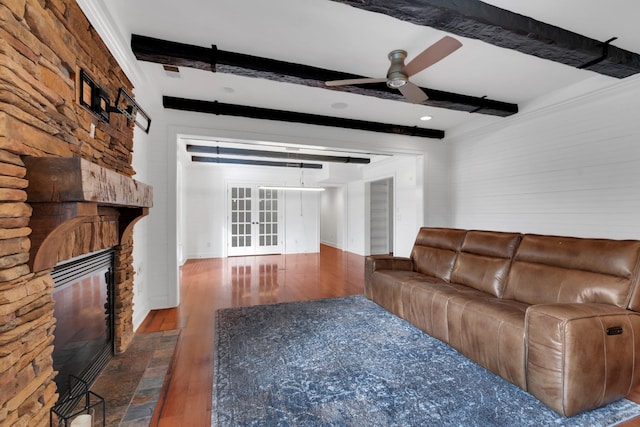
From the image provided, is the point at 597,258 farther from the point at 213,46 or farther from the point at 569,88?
the point at 213,46

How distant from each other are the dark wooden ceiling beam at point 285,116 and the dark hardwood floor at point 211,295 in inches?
101

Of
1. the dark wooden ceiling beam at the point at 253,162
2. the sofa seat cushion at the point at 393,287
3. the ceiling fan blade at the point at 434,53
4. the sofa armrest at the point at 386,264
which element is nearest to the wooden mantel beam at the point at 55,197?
the ceiling fan blade at the point at 434,53

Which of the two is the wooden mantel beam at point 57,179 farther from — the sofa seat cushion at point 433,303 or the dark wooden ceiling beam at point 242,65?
the sofa seat cushion at point 433,303

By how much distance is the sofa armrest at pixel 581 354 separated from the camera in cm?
163

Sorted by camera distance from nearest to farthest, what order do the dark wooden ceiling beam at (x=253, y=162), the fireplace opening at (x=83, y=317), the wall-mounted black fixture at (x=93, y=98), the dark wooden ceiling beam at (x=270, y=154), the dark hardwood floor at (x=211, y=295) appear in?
the fireplace opening at (x=83, y=317) → the wall-mounted black fixture at (x=93, y=98) → the dark hardwood floor at (x=211, y=295) → the dark wooden ceiling beam at (x=270, y=154) → the dark wooden ceiling beam at (x=253, y=162)

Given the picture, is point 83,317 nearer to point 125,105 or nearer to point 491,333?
point 125,105

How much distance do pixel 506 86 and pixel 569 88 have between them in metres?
0.73

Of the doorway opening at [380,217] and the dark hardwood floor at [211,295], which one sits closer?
the dark hardwood floor at [211,295]

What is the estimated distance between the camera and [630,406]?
1750 millimetres

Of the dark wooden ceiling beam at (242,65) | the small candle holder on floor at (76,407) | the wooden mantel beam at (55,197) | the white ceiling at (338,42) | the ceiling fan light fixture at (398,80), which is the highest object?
the white ceiling at (338,42)

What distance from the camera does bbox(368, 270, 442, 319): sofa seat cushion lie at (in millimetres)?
3059

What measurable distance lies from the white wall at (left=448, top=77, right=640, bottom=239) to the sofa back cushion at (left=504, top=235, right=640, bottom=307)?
1.40 metres

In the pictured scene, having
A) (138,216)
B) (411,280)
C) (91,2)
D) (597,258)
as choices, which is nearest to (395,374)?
Result: (411,280)

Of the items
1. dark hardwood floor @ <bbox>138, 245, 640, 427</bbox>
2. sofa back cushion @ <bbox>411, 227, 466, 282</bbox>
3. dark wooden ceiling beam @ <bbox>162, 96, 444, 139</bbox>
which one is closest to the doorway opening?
dark hardwood floor @ <bbox>138, 245, 640, 427</bbox>
